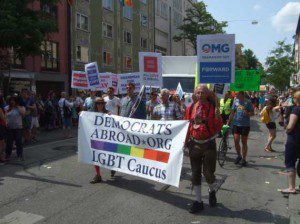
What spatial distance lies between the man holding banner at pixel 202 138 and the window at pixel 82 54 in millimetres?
26281

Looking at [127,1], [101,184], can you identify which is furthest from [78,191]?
[127,1]

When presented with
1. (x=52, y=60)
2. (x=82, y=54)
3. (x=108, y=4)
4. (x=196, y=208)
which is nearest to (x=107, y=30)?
(x=108, y=4)

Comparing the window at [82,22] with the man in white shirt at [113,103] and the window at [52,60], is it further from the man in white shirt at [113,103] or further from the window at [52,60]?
the man in white shirt at [113,103]

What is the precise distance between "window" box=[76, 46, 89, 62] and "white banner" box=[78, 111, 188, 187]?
24.4 m

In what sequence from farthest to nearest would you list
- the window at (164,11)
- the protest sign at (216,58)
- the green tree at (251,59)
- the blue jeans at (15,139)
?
the green tree at (251,59)
the window at (164,11)
the blue jeans at (15,139)
the protest sign at (216,58)

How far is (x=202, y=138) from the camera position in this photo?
6.12m

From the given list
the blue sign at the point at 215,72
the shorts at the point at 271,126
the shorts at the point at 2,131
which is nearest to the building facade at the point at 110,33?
the shorts at the point at 271,126

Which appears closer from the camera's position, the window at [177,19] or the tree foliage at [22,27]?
the tree foliage at [22,27]

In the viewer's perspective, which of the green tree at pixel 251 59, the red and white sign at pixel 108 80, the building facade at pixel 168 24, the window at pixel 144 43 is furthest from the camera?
the green tree at pixel 251 59

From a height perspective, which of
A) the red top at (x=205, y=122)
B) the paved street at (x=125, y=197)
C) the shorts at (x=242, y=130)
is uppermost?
the red top at (x=205, y=122)

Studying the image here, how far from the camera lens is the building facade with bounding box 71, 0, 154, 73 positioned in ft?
105

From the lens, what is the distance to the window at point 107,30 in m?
36.0

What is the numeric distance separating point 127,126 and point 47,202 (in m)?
1.83

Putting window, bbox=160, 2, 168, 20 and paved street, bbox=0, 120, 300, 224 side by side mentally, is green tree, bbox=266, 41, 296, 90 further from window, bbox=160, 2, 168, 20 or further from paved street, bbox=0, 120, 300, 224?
paved street, bbox=0, 120, 300, 224
